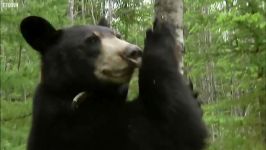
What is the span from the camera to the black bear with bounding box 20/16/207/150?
3.59 m

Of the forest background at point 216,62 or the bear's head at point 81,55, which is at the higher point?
the bear's head at point 81,55

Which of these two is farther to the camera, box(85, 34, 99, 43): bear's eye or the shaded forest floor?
the shaded forest floor

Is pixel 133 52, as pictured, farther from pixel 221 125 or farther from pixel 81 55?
pixel 221 125

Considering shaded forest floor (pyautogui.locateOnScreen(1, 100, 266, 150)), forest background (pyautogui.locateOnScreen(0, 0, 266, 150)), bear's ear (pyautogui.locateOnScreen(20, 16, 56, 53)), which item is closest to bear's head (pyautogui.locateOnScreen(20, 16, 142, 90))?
bear's ear (pyautogui.locateOnScreen(20, 16, 56, 53))

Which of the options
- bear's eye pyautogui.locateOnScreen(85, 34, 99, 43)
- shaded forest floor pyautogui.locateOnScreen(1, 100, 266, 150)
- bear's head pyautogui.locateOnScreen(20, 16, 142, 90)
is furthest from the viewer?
shaded forest floor pyautogui.locateOnScreen(1, 100, 266, 150)

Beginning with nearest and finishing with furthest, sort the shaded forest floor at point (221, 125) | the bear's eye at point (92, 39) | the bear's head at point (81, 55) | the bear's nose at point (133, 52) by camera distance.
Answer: the bear's nose at point (133, 52) → the bear's head at point (81, 55) → the bear's eye at point (92, 39) → the shaded forest floor at point (221, 125)

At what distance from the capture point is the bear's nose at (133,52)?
3543 mm

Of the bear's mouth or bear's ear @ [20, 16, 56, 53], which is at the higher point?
bear's ear @ [20, 16, 56, 53]

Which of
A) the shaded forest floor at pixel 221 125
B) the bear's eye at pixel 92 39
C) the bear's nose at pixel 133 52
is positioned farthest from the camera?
the shaded forest floor at pixel 221 125

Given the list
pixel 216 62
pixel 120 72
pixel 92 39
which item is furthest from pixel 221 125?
pixel 120 72

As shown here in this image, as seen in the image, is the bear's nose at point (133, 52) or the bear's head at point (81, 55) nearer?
the bear's nose at point (133, 52)

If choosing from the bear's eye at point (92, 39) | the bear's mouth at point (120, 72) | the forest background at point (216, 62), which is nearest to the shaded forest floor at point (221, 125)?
the forest background at point (216, 62)

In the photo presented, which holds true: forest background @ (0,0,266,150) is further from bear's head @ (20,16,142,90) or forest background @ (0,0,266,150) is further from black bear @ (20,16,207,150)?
black bear @ (20,16,207,150)

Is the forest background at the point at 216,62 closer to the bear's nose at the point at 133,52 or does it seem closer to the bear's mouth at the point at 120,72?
the bear's mouth at the point at 120,72
